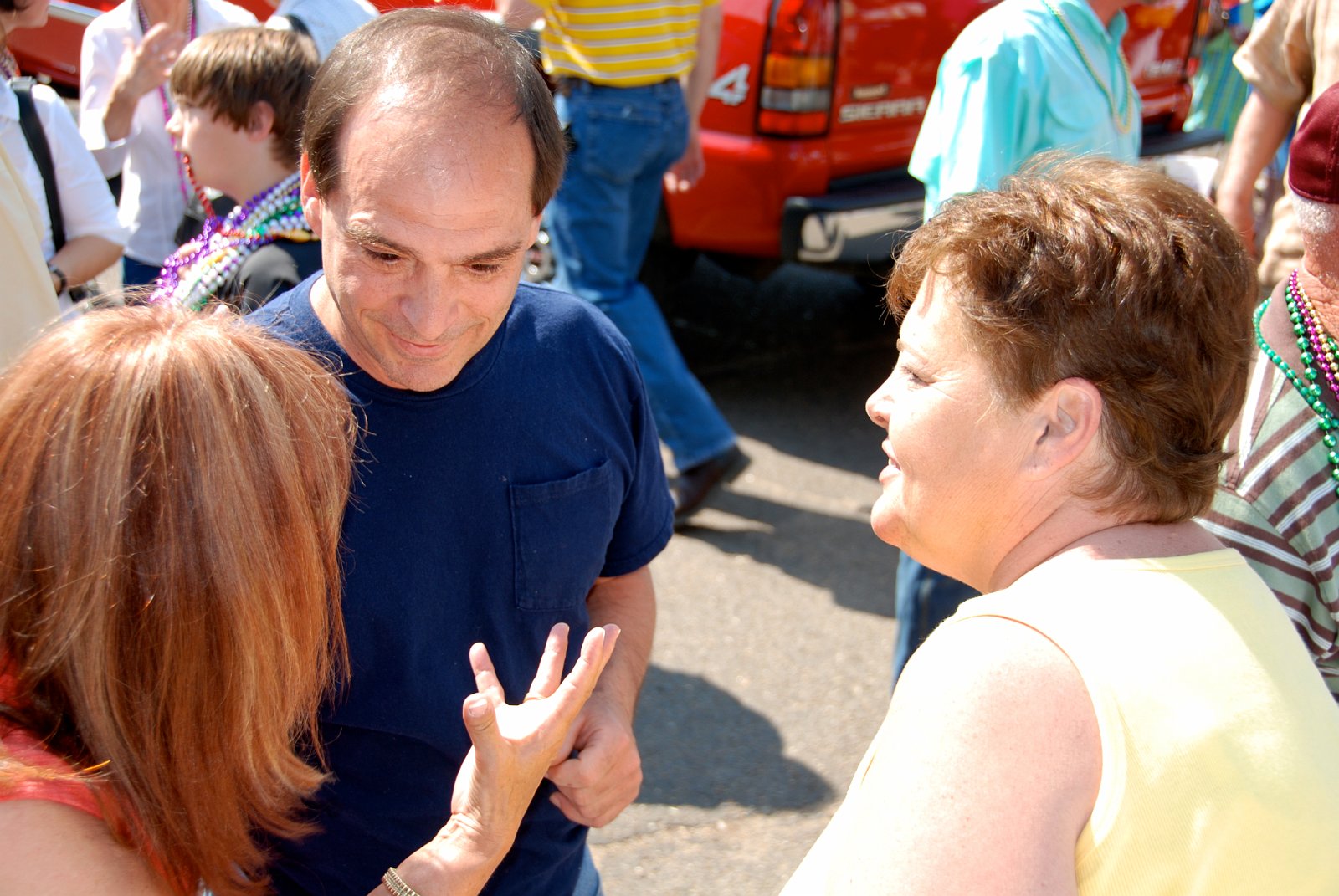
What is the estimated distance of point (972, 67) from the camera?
285cm

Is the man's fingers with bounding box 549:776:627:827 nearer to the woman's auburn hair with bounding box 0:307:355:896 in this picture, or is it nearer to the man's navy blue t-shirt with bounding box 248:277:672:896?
the man's navy blue t-shirt with bounding box 248:277:672:896

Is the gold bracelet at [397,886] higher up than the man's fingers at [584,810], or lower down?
higher up

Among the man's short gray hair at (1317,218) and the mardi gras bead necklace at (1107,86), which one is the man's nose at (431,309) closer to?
the man's short gray hair at (1317,218)

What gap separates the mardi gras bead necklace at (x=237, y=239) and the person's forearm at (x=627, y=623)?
94 centimetres

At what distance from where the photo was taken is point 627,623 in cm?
184

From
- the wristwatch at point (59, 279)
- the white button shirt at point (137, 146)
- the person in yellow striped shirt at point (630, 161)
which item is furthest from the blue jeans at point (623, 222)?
the wristwatch at point (59, 279)

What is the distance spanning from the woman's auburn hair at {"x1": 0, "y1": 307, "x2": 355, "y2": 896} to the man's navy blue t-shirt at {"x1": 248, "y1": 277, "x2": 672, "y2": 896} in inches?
9.6

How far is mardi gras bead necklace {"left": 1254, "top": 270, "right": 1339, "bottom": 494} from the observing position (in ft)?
5.72

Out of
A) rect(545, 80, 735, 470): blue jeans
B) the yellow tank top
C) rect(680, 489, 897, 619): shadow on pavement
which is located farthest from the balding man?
rect(545, 80, 735, 470): blue jeans

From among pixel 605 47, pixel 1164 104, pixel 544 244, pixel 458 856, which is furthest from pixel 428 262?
pixel 1164 104

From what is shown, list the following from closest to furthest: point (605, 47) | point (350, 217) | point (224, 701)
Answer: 1. point (224, 701)
2. point (350, 217)
3. point (605, 47)

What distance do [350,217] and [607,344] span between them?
0.40m

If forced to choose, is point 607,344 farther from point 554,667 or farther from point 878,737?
point 878,737

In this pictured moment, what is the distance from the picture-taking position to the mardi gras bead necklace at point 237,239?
7.47ft
